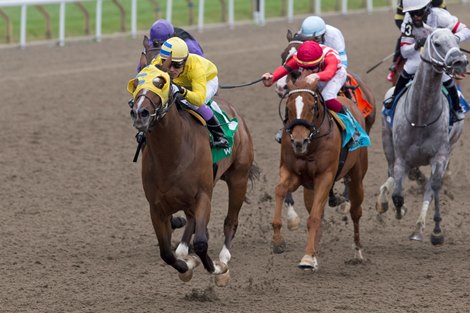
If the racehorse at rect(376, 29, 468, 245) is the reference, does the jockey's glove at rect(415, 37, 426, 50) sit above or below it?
above

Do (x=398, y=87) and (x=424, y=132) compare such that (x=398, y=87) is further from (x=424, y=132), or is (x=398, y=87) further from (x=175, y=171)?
(x=175, y=171)

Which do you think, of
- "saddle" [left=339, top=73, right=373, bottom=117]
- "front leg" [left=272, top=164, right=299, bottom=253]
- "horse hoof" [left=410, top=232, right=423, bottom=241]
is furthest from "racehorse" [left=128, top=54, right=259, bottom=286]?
"saddle" [left=339, top=73, right=373, bottom=117]

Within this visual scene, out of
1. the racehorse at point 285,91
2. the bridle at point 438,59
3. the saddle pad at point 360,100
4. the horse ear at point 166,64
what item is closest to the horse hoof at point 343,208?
the racehorse at point 285,91

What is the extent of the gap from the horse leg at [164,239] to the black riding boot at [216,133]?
0.67m

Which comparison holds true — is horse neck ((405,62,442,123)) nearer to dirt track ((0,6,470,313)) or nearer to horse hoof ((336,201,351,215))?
dirt track ((0,6,470,313))

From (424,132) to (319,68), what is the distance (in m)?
1.21

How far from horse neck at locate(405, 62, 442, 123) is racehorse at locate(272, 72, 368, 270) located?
0.76 metres

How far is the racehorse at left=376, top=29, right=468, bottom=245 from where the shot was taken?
8.94 metres

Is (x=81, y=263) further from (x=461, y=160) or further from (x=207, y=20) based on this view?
(x=207, y=20)

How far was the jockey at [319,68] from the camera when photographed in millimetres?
8461

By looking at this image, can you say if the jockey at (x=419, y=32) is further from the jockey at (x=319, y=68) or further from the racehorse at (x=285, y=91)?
the jockey at (x=319, y=68)

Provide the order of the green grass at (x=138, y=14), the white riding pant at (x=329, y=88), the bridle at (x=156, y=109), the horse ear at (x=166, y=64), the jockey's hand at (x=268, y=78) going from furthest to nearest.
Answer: the green grass at (x=138, y=14), the white riding pant at (x=329, y=88), the jockey's hand at (x=268, y=78), the horse ear at (x=166, y=64), the bridle at (x=156, y=109)

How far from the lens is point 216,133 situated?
25.9ft

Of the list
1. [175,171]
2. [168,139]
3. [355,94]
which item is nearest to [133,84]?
[168,139]
